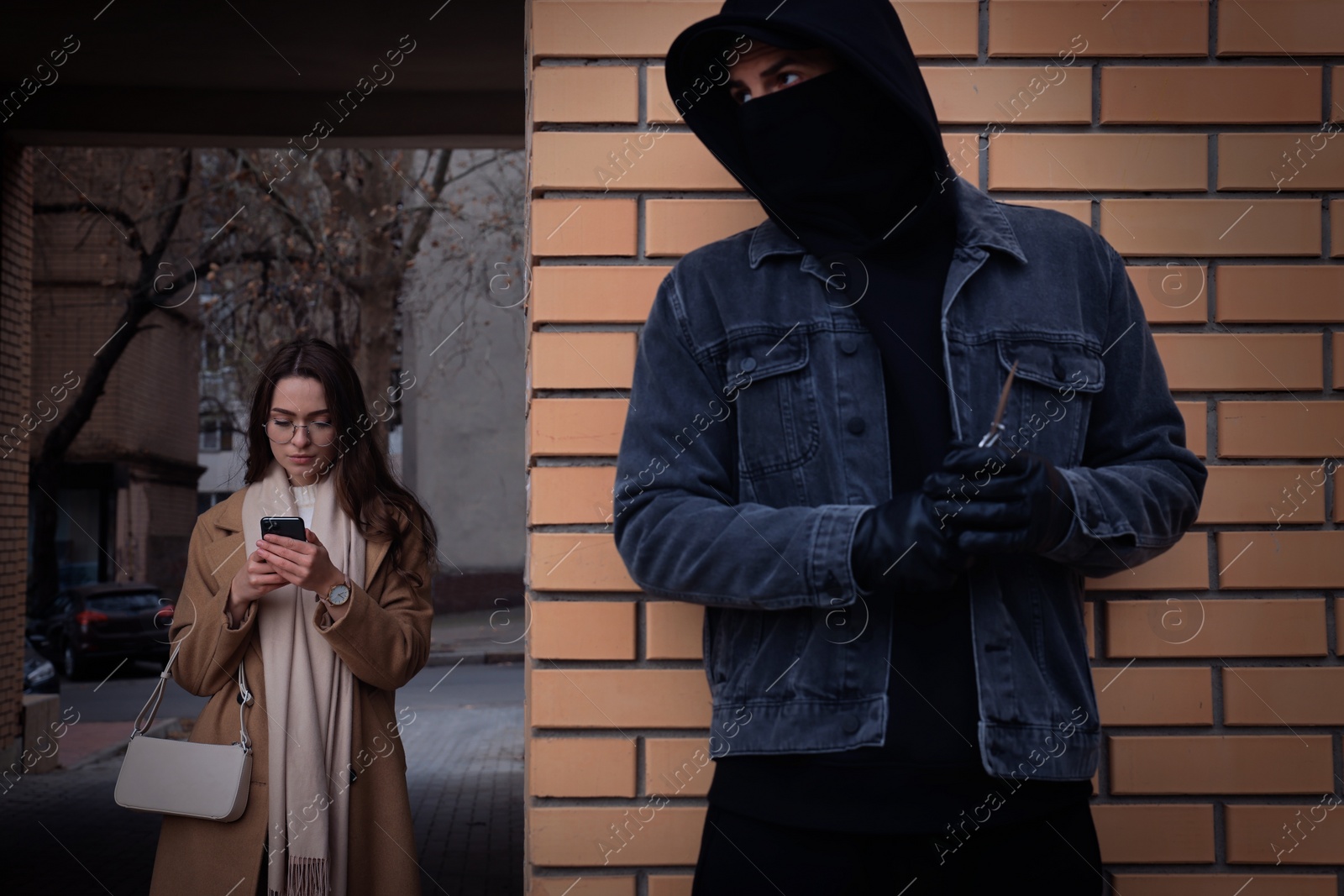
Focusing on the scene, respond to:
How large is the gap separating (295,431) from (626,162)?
1.26 metres

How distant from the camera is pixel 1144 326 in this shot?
78.4 inches

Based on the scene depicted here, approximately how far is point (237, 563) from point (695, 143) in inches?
64.4

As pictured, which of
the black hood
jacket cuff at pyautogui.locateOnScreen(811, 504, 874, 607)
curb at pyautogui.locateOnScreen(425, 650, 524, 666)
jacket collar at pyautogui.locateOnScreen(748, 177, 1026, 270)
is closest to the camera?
jacket cuff at pyautogui.locateOnScreen(811, 504, 874, 607)

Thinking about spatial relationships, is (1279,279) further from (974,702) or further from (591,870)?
(591,870)

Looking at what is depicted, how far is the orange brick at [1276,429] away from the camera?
7.78 ft

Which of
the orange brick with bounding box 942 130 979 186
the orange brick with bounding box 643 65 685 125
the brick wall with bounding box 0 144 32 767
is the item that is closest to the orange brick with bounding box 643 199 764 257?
the orange brick with bounding box 643 65 685 125

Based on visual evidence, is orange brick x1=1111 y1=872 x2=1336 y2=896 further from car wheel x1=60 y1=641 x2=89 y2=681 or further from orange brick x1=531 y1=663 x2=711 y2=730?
car wheel x1=60 y1=641 x2=89 y2=681

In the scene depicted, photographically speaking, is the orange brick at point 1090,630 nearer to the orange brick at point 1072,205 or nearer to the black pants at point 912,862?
the black pants at point 912,862

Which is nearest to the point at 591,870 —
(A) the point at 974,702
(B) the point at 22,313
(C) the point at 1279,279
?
(A) the point at 974,702

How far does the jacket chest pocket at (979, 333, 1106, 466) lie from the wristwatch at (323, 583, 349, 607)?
66.2 inches

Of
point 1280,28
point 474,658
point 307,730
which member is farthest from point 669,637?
point 474,658

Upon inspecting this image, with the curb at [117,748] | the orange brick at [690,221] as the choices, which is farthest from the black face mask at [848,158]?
the curb at [117,748]

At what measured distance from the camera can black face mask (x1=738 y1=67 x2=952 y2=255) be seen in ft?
6.13

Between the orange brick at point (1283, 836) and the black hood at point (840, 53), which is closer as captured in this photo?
the black hood at point (840, 53)
